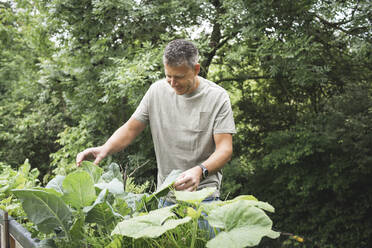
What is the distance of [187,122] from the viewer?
2.30 meters

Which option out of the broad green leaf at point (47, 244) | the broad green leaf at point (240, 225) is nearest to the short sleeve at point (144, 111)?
the broad green leaf at point (47, 244)

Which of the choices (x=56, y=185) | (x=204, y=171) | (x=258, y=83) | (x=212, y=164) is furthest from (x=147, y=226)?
(x=258, y=83)

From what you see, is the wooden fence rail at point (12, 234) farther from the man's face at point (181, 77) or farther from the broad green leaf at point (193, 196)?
the man's face at point (181, 77)

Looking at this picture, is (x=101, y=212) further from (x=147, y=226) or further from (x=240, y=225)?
(x=240, y=225)

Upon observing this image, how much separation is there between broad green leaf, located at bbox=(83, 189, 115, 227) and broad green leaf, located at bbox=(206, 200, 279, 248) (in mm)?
408

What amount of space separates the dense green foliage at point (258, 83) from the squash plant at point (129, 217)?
10.2 feet

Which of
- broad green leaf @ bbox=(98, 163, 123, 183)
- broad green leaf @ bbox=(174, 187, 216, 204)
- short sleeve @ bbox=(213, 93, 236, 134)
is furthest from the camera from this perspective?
short sleeve @ bbox=(213, 93, 236, 134)

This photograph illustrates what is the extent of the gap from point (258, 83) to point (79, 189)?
5.73 meters

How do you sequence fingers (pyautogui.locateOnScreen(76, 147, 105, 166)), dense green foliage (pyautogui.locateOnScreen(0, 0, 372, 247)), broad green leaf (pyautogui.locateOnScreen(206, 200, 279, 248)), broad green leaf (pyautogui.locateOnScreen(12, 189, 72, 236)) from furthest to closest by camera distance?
1. dense green foliage (pyautogui.locateOnScreen(0, 0, 372, 247))
2. fingers (pyautogui.locateOnScreen(76, 147, 105, 166))
3. broad green leaf (pyautogui.locateOnScreen(12, 189, 72, 236))
4. broad green leaf (pyautogui.locateOnScreen(206, 200, 279, 248))

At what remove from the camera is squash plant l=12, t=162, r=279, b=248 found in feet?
3.15

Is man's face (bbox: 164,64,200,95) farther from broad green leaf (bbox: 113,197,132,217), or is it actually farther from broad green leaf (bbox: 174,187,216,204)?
broad green leaf (bbox: 174,187,216,204)

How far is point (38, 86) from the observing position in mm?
6219

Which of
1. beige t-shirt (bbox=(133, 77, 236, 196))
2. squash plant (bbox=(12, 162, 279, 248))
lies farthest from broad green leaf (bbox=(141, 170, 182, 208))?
beige t-shirt (bbox=(133, 77, 236, 196))

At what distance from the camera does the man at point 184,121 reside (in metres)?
2.04
